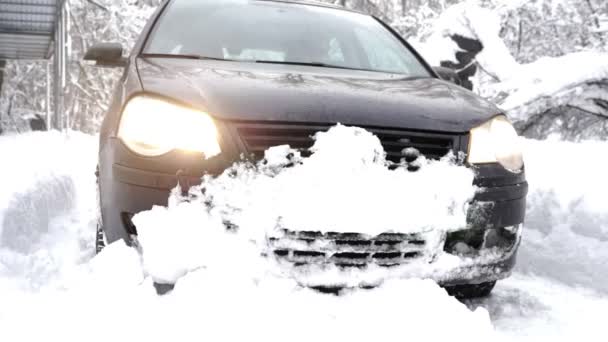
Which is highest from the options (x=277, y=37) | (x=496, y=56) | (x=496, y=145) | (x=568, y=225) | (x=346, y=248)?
(x=277, y=37)

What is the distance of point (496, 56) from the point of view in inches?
329

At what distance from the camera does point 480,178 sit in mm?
2418

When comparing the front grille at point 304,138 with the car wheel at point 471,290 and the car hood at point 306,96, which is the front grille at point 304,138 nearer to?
the car hood at point 306,96

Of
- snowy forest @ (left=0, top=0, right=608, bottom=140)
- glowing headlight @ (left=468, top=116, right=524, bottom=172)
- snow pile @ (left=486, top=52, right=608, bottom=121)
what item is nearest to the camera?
glowing headlight @ (left=468, top=116, right=524, bottom=172)

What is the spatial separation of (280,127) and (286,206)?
1.01 ft

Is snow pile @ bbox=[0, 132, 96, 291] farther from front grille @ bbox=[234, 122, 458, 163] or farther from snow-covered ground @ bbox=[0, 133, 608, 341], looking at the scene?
front grille @ bbox=[234, 122, 458, 163]

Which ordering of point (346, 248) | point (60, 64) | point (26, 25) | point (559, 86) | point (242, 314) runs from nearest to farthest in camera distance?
point (242, 314) < point (346, 248) < point (559, 86) < point (60, 64) < point (26, 25)

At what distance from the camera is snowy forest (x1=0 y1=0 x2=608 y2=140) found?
7.34 meters

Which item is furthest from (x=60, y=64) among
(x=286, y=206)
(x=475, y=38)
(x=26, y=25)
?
(x=286, y=206)

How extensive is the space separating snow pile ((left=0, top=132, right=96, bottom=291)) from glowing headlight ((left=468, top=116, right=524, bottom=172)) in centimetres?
188

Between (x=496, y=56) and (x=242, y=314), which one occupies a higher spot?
(x=242, y=314)

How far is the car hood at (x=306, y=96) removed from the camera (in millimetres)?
2297

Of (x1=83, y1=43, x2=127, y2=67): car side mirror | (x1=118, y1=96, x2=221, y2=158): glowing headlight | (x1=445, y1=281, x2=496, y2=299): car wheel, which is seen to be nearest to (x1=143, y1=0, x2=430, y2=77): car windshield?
(x1=83, y1=43, x2=127, y2=67): car side mirror

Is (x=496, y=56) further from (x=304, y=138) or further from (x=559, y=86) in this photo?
(x=304, y=138)
